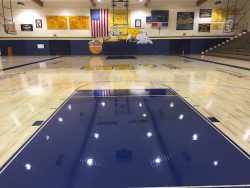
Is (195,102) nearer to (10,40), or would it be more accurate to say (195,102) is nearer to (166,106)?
(166,106)

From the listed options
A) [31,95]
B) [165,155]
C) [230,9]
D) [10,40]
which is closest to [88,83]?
[31,95]

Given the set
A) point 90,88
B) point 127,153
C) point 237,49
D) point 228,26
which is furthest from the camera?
point 228,26

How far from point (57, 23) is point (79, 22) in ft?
5.12

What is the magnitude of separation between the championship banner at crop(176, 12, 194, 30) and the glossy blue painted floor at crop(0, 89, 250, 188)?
13899mm

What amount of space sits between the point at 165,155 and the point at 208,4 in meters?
16.0

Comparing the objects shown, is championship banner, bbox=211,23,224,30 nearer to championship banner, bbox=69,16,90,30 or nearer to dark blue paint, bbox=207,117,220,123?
championship banner, bbox=69,16,90,30

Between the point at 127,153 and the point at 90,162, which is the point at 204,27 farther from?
the point at 90,162

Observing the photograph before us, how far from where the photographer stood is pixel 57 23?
15227 mm

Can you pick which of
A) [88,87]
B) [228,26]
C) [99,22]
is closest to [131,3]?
[99,22]

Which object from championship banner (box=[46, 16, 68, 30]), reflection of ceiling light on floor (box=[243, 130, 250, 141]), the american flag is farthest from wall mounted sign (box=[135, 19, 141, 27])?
reflection of ceiling light on floor (box=[243, 130, 250, 141])

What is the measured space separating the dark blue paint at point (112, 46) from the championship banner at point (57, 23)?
90cm

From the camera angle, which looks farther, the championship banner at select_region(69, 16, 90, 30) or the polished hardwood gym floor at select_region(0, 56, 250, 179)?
the championship banner at select_region(69, 16, 90, 30)

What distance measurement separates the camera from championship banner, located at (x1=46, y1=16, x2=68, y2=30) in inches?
596

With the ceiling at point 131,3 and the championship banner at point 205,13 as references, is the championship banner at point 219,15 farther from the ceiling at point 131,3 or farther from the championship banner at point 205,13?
the ceiling at point 131,3
